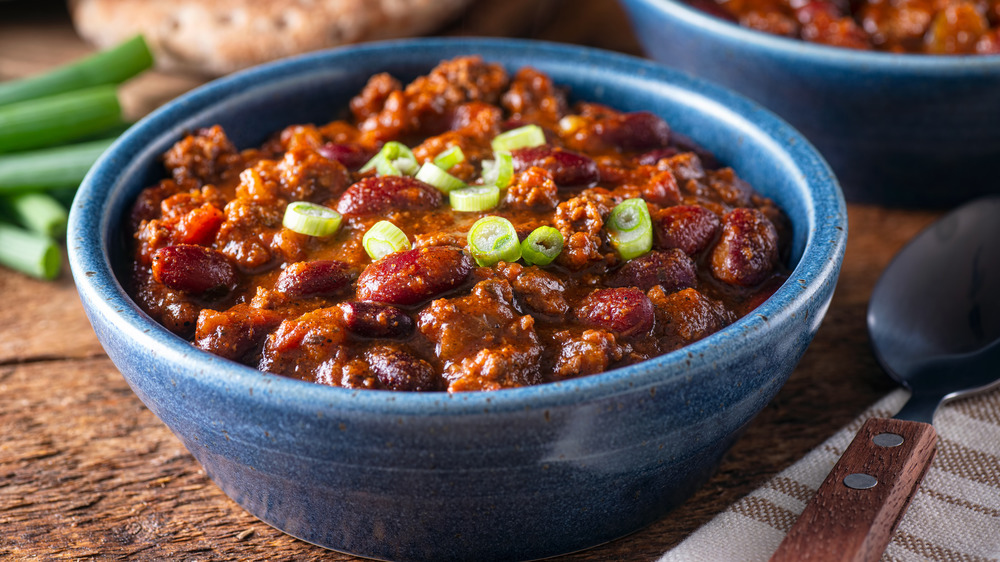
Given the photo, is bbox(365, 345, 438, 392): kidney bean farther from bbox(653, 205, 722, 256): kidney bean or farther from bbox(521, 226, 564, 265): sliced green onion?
bbox(653, 205, 722, 256): kidney bean

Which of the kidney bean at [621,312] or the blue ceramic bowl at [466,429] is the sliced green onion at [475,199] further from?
the blue ceramic bowl at [466,429]

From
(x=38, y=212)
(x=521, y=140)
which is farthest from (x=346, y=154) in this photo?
(x=38, y=212)

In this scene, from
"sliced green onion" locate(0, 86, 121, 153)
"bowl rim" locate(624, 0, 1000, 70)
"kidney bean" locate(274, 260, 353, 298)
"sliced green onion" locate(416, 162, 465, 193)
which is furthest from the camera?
"sliced green onion" locate(0, 86, 121, 153)

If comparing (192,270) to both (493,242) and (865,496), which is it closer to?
(493,242)

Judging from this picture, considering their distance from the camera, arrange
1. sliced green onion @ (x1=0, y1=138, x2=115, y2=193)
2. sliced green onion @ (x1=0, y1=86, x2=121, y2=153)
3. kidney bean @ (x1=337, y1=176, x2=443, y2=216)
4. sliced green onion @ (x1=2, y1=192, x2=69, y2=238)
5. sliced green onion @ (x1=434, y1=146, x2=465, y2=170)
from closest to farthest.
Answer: kidney bean @ (x1=337, y1=176, x2=443, y2=216), sliced green onion @ (x1=434, y1=146, x2=465, y2=170), sliced green onion @ (x1=2, y1=192, x2=69, y2=238), sliced green onion @ (x1=0, y1=138, x2=115, y2=193), sliced green onion @ (x1=0, y1=86, x2=121, y2=153)

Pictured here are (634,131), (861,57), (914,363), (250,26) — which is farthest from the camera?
(250,26)

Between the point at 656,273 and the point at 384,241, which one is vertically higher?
the point at 384,241

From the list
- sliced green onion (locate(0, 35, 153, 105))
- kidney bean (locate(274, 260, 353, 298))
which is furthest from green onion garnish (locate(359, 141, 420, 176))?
sliced green onion (locate(0, 35, 153, 105))

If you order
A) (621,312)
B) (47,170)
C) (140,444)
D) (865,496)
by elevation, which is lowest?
(140,444)
